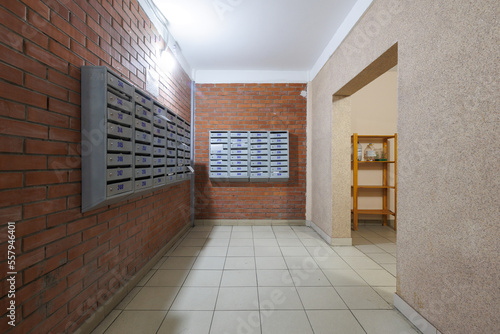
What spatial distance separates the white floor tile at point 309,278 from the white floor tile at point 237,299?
464 millimetres

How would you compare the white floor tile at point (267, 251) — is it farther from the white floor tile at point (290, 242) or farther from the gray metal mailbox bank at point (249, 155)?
the gray metal mailbox bank at point (249, 155)

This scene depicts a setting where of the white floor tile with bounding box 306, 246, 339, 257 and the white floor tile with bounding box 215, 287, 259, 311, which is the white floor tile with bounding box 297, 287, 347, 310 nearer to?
the white floor tile with bounding box 215, 287, 259, 311

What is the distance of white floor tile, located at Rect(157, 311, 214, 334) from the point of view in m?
1.49

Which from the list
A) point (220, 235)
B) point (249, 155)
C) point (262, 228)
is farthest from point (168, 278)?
point (249, 155)

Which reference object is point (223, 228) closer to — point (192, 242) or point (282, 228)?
point (192, 242)

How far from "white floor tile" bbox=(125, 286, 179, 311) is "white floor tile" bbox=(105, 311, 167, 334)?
0.06 meters

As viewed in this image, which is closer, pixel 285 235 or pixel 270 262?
pixel 270 262

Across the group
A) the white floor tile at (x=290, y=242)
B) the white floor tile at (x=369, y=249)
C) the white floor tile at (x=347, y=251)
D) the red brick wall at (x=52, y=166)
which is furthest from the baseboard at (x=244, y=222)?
the red brick wall at (x=52, y=166)

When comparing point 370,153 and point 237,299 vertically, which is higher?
point 370,153

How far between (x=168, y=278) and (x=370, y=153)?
3819mm

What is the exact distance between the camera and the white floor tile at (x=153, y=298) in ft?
5.66

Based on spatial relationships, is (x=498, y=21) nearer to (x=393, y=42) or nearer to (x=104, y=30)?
(x=393, y=42)

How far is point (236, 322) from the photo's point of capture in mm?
1562

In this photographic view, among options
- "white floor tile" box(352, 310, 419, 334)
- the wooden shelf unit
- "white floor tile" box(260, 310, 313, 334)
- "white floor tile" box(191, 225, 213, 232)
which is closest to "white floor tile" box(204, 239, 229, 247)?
"white floor tile" box(191, 225, 213, 232)
